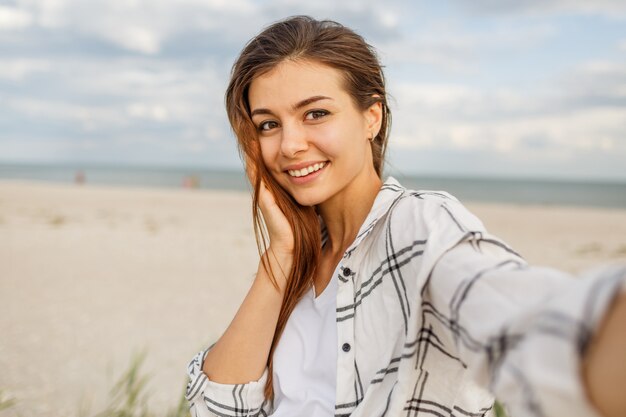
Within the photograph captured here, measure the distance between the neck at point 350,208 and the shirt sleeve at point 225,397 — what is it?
569 mm

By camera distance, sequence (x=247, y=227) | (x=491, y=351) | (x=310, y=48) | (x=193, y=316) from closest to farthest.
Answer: (x=491, y=351), (x=310, y=48), (x=193, y=316), (x=247, y=227)

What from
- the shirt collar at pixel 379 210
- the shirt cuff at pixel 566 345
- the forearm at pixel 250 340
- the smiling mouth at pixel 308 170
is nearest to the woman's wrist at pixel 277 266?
the forearm at pixel 250 340

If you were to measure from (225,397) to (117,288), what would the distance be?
21.0ft

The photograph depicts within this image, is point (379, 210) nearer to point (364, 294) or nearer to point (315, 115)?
point (364, 294)

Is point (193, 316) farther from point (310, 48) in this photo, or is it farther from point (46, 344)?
point (310, 48)

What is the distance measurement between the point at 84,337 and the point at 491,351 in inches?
231

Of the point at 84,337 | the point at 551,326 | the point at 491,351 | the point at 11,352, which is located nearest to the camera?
the point at 551,326

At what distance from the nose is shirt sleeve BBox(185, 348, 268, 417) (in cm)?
80

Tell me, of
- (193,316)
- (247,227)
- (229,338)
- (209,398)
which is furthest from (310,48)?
(247,227)

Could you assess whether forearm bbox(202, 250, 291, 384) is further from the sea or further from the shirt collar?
the sea

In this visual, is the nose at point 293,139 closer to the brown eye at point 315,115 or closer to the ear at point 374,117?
the brown eye at point 315,115

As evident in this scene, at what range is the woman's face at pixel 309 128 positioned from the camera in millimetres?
2182

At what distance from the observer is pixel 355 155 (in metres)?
2.30

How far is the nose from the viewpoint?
220 cm
